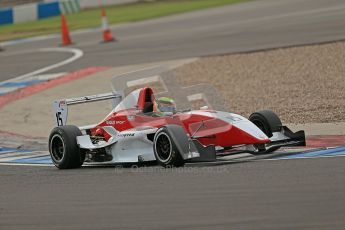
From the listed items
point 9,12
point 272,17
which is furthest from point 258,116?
point 9,12

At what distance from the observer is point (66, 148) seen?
39.6 ft

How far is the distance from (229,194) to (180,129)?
1988 mm

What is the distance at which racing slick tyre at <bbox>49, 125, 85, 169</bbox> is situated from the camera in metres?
12.1

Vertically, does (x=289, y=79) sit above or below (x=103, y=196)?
above

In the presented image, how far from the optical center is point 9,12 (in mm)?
43438

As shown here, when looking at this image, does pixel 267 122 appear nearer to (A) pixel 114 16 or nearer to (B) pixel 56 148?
(B) pixel 56 148

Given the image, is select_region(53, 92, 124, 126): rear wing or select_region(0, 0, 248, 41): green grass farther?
select_region(0, 0, 248, 41): green grass

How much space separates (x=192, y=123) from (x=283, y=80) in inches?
315

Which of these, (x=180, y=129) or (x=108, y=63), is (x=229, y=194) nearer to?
(x=180, y=129)

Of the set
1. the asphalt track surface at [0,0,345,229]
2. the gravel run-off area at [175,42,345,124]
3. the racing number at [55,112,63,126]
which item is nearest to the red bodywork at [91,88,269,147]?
the asphalt track surface at [0,0,345,229]

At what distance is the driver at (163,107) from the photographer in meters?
11.8

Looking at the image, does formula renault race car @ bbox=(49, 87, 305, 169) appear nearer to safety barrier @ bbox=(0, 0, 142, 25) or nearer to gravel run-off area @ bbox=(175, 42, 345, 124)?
gravel run-off area @ bbox=(175, 42, 345, 124)

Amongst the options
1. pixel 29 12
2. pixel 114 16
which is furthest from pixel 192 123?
pixel 29 12

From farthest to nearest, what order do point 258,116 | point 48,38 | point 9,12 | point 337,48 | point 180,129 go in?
1. point 9,12
2. point 48,38
3. point 337,48
4. point 258,116
5. point 180,129
